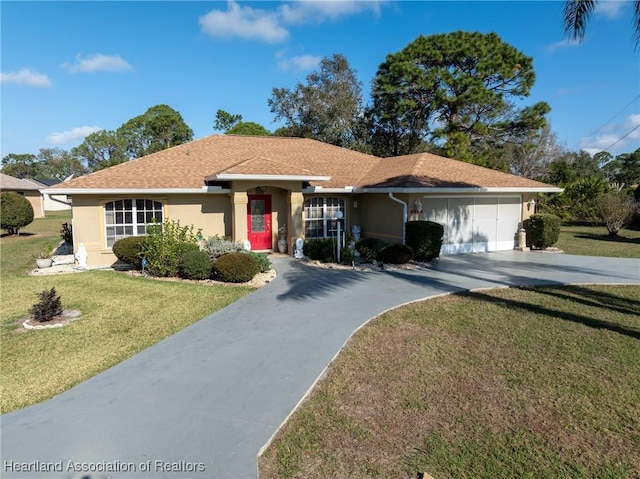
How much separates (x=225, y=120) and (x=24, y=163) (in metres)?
67.9

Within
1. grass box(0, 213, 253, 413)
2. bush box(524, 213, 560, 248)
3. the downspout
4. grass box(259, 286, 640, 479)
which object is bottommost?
grass box(259, 286, 640, 479)

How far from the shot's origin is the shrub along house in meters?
14.6

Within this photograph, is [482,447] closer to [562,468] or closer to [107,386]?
[562,468]

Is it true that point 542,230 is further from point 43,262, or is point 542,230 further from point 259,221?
point 43,262

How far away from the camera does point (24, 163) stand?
3772 inches

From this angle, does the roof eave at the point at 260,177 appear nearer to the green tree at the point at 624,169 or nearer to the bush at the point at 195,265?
the bush at the point at 195,265

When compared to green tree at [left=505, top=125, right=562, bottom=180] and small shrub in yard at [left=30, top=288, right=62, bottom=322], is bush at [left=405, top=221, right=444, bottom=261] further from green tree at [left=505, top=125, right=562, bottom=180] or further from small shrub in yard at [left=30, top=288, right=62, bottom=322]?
green tree at [left=505, top=125, right=562, bottom=180]

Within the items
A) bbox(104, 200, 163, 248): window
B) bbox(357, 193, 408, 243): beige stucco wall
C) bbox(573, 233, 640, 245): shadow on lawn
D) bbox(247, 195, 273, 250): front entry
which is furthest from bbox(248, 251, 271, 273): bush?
bbox(573, 233, 640, 245): shadow on lawn

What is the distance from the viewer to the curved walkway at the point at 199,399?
386 centimetres

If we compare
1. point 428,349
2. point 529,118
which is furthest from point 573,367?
point 529,118

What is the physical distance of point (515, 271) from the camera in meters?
13.4

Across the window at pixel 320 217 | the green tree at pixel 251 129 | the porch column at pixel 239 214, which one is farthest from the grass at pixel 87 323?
the green tree at pixel 251 129

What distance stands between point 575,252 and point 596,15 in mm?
11059

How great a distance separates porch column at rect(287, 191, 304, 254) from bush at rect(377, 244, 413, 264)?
3.91m
